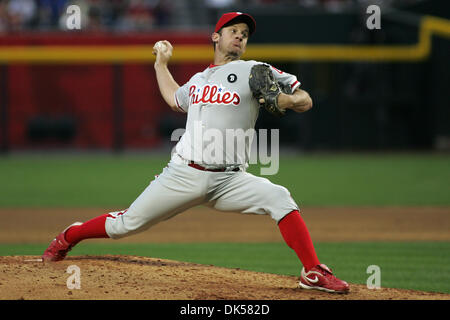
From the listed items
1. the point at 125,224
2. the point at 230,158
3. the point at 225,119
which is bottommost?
the point at 125,224

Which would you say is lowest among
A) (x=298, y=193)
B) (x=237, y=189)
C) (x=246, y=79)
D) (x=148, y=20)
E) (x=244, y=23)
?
(x=298, y=193)

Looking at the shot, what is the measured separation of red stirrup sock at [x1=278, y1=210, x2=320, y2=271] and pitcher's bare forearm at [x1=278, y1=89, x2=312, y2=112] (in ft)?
2.15

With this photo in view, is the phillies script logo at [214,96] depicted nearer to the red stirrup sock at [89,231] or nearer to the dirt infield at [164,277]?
the red stirrup sock at [89,231]

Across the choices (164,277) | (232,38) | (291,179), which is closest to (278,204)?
(164,277)

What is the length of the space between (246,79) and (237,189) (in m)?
0.69

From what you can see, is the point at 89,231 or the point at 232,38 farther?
the point at 89,231

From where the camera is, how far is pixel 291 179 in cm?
1326

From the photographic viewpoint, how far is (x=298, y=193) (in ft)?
37.7

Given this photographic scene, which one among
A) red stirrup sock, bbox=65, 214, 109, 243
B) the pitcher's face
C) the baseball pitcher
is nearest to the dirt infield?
red stirrup sock, bbox=65, 214, 109, 243

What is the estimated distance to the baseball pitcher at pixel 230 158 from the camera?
425 centimetres

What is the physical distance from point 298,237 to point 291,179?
9.03 m

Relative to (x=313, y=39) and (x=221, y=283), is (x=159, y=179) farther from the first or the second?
(x=313, y=39)

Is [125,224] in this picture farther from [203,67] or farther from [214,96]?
[203,67]
